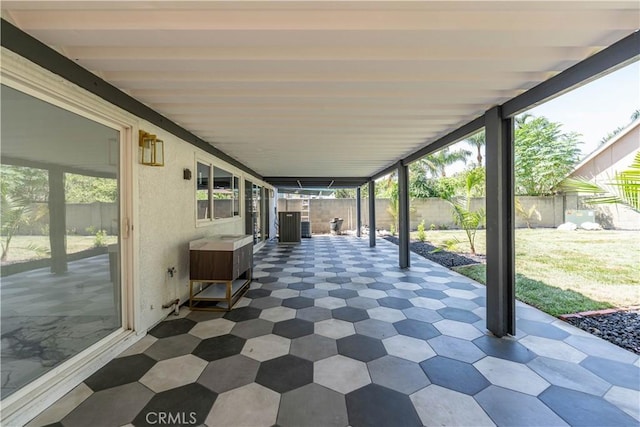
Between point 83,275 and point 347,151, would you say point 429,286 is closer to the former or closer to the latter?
point 347,151

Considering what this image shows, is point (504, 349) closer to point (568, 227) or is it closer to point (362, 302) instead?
point (362, 302)

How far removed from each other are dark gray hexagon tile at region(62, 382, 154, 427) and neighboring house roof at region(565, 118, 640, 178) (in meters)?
11.5

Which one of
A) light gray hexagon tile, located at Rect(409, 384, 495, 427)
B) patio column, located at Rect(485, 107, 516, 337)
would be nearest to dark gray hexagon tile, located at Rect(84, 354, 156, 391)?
A: light gray hexagon tile, located at Rect(409, 384, 495, 427)

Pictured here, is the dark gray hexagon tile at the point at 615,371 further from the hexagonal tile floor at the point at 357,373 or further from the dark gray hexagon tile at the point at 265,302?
the dark gray hexagon tile at the point at 265,302

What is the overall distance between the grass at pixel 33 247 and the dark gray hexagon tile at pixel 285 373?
71.1 inches

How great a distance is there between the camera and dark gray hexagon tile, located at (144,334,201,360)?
227 centimetres

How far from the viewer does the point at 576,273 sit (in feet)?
15.4

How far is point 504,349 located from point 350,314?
157 centimetres

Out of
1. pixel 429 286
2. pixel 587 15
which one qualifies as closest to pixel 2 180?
pixel 587 15

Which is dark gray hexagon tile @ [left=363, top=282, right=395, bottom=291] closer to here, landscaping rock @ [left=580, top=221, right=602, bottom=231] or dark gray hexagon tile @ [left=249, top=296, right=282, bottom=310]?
dark gray hexagon tile @ [left=249, top=296, right=282, bottom=310]

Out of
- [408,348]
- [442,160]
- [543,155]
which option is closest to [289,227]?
[408,348]

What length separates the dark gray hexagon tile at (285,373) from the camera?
1871 millimetres

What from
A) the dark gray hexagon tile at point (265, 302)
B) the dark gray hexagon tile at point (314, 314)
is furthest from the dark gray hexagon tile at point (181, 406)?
the dark gray hexagon tile at point (265, 302)

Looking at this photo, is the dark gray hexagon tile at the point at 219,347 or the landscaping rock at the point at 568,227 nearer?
the dark gray hexagon tile at the point at 219,347
